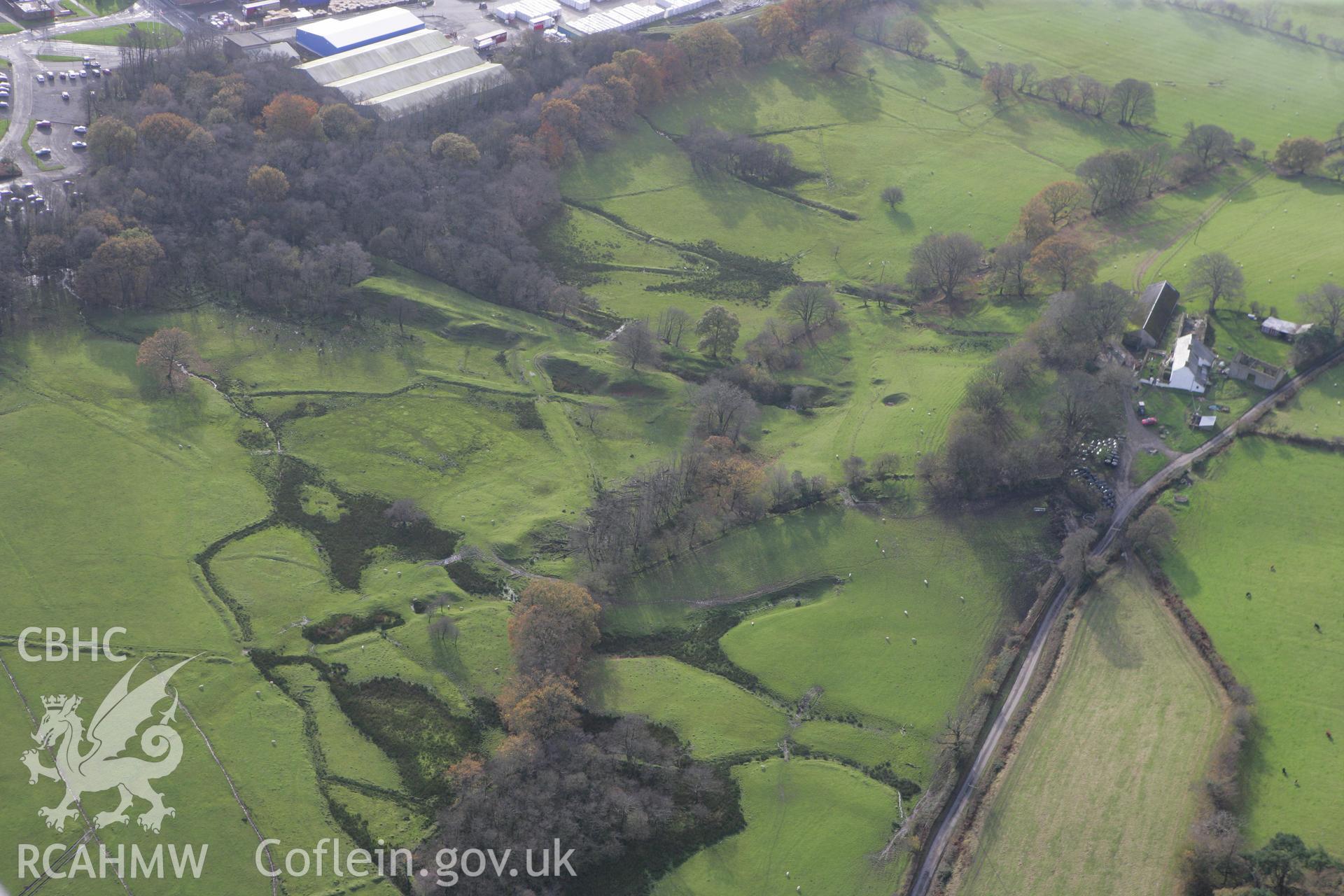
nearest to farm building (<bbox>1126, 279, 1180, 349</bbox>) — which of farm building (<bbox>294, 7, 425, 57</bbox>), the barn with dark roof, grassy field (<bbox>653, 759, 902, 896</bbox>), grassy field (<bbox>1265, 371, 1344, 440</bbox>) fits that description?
the barn with dark roof

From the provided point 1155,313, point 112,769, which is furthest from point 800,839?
point 1155,313

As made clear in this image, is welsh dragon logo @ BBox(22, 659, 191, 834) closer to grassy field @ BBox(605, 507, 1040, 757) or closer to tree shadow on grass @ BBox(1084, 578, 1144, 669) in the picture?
grassy field @ BBox(605, 507, 1040, 757)

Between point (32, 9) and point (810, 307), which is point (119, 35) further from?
point (810, 307)

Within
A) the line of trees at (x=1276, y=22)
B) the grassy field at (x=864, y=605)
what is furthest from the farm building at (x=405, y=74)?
the line of trees at (x=1276, y=22)

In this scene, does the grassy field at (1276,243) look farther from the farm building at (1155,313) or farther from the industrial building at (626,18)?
the industrial building at (626,18)

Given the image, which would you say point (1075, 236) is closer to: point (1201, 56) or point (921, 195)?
point (921, 195)

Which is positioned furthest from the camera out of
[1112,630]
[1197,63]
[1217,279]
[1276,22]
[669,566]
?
[1276,22]
